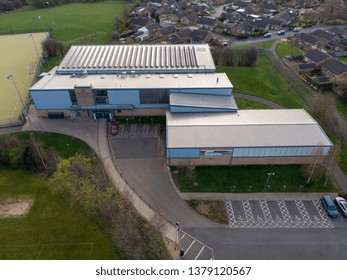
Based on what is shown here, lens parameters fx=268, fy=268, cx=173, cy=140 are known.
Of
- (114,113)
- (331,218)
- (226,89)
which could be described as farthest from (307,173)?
(114,113)

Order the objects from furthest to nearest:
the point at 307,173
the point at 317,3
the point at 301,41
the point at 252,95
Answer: the point at 317,3 < the point at 301,41 < the point at 252,95 < the point at 307,173

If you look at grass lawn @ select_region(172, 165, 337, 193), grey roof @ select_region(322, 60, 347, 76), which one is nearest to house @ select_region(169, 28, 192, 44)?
grey roof @ select_region(322, 60, 347, 76)

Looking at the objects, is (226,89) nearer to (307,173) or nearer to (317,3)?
(307,173)

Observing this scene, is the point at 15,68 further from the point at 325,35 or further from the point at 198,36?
the point at 325,35

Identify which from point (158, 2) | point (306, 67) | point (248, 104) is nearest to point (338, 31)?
point (306, 67)

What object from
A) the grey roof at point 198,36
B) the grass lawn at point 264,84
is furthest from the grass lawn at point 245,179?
the grey roof at point 198,36

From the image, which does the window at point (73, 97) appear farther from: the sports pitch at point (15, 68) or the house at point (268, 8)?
the house at point (268, 8)

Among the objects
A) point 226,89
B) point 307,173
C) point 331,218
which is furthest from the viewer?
point 226,89
